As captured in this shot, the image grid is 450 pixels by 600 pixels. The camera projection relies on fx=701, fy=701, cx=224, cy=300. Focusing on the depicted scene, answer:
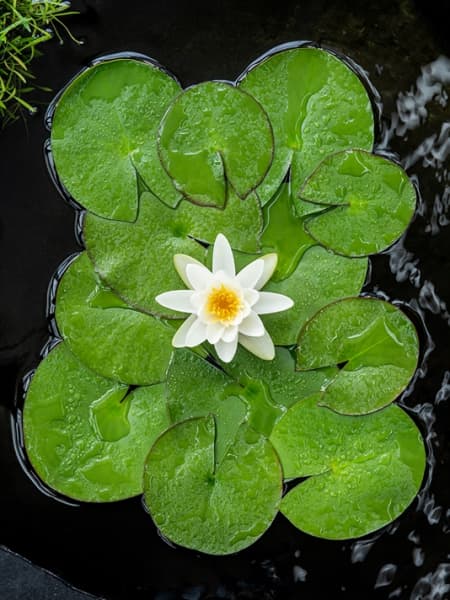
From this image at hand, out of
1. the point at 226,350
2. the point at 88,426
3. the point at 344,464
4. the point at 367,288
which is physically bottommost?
the point at 344,464

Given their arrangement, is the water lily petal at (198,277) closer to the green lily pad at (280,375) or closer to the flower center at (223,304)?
the flower center at (223,304)

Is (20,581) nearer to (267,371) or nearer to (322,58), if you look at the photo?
(267,371)

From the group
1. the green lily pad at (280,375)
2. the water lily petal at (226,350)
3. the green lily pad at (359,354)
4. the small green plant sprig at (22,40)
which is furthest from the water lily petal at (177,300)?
the small green plant sprig at (22,40)

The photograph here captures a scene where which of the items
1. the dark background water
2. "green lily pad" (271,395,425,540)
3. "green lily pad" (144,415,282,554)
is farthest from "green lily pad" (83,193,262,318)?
"green lily pad" (271,395,425,540)

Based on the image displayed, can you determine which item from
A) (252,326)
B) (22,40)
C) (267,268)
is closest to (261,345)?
(252,326)

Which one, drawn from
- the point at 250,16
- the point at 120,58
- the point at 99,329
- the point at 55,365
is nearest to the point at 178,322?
the point at 99,329

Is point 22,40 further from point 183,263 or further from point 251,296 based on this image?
point 251,296
